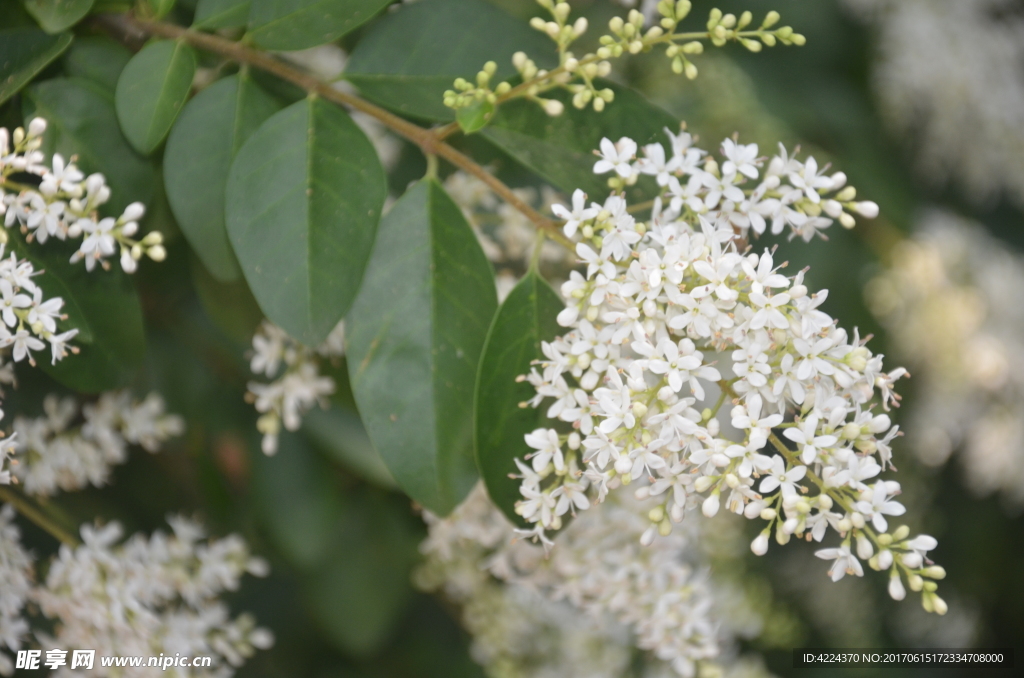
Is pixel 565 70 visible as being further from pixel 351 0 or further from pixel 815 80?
pixel 815 80

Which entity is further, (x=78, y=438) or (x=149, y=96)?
(x=78, y=438)

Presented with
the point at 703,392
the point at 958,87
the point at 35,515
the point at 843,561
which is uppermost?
the point at 703,392

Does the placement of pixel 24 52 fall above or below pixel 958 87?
above

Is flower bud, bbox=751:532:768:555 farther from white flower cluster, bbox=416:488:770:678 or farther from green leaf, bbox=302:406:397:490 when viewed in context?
green leaf, bbox=302:406:397:490

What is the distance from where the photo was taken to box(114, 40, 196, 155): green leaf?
3.13 feet

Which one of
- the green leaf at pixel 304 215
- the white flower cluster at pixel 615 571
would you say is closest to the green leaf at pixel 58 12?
the green leaf at pixel 304 215

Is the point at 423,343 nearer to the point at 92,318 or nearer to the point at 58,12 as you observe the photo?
the point at 92,318

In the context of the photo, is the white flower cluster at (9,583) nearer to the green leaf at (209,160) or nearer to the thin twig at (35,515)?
the thin twig at (35,515)

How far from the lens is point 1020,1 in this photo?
9.21 feet

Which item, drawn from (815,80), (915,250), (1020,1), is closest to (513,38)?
(815,80)

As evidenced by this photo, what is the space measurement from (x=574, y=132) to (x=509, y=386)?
0.39 metres

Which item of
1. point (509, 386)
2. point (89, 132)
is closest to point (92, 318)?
point (89, 132)

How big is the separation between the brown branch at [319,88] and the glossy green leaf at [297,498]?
2.89 feet

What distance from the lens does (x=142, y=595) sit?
1199 mm
